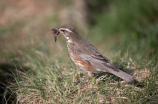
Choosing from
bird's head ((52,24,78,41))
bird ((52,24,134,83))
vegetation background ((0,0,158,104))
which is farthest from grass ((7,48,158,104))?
bird's head ((52,24,78,41))

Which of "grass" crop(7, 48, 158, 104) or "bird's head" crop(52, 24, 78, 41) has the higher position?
"bird's head" crop(52, 24, 78, 41)

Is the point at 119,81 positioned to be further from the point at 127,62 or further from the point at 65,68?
the point at 65,68

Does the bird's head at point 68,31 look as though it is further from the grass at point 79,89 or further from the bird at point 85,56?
the grass at point 79,89

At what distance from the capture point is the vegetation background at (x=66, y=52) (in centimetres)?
504

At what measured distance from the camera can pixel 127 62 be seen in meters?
6.29

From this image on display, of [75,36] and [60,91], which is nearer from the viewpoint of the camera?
[60,91]

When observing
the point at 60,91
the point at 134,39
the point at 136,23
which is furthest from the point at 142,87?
the point at 136,23

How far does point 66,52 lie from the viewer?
23.4 ft

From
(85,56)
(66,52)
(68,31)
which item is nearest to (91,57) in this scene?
(85,56)

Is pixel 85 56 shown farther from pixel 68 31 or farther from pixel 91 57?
pixel 68 31

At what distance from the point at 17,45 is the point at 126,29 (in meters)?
5.11

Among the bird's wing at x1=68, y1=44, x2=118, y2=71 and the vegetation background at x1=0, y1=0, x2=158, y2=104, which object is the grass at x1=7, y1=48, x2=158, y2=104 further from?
the bird's wing at x1=68, y1=44, x2=118, y2=71

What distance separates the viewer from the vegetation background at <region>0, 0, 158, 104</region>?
5.04m

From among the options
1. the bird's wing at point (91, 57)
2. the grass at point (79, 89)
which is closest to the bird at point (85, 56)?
the bird's wing at point (91, 57)
